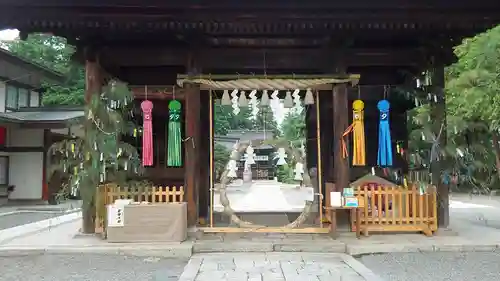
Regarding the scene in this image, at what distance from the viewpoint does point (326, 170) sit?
10641 mm

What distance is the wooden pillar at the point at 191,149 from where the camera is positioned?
27.2 ft

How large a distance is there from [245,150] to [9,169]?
13.4 metres

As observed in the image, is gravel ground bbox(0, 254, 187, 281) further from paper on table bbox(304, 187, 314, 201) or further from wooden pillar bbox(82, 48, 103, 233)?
paper on table bbox(304, 187, 314, 201)

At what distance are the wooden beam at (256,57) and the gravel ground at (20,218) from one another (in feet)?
18.9

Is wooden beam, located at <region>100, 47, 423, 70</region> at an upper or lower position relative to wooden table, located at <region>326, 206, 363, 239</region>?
upper

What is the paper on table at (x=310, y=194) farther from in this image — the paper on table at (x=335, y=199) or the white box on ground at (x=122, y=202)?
the white box on ground at (x=122, y=202)

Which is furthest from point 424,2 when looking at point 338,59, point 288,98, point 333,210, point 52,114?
point 52,114

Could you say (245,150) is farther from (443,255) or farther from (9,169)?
(9,169)

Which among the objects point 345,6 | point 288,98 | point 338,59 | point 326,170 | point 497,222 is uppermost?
point 345,6

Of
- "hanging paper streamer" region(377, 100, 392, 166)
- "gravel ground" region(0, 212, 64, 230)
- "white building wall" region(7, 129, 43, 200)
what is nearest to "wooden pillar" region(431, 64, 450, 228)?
"hanging paper streamer" region(377, 100, 392, 166)

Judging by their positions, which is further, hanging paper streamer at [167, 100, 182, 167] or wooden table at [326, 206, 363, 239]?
hanging paper streamer at [167, 100, 182, 167]

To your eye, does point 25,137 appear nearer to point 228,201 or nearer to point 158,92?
point 158,92

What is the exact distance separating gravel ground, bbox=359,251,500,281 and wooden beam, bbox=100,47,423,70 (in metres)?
3.63

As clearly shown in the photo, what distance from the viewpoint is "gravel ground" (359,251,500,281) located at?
5863 millimetres
